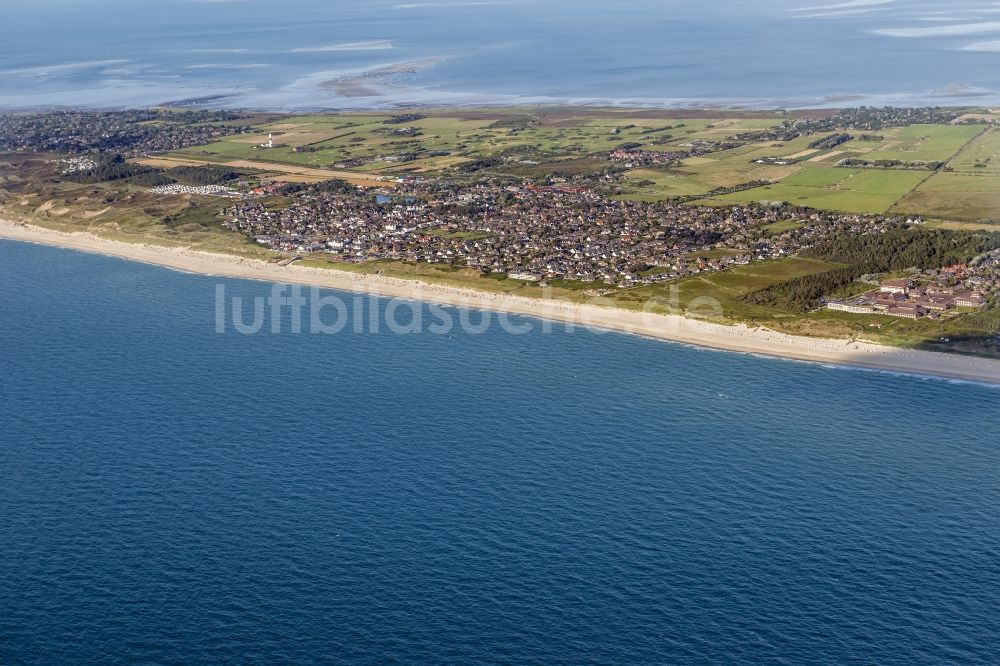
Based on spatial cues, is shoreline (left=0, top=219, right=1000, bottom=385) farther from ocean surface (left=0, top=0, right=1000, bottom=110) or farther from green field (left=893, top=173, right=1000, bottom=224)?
ocean surface (left=0, top=0, right=1000, bottom=110)

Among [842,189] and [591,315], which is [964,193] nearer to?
[842,189]

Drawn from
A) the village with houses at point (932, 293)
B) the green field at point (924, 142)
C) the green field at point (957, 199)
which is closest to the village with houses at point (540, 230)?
the green field at point (957, 199)

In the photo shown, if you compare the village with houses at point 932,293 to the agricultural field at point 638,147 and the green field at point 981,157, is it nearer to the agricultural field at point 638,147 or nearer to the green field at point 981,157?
the agricultural field at point 638,147

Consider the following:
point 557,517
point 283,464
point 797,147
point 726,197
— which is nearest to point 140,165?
point 726,197

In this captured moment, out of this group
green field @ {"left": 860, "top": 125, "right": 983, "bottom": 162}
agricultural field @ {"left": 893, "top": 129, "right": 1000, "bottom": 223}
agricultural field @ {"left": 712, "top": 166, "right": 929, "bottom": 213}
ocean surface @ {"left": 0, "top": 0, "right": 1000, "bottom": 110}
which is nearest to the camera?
agricultural field @ {"left": 893, "top": 129, "right": 1000, "bottom": 223}

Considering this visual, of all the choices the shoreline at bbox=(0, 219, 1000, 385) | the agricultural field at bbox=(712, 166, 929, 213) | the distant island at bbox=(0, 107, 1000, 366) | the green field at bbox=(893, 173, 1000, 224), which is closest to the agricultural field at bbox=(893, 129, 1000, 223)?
the green field at bbox=(893, 173, 1000, 224)

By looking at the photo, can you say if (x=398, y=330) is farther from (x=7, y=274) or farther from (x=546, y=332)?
(x=7, y=274)
